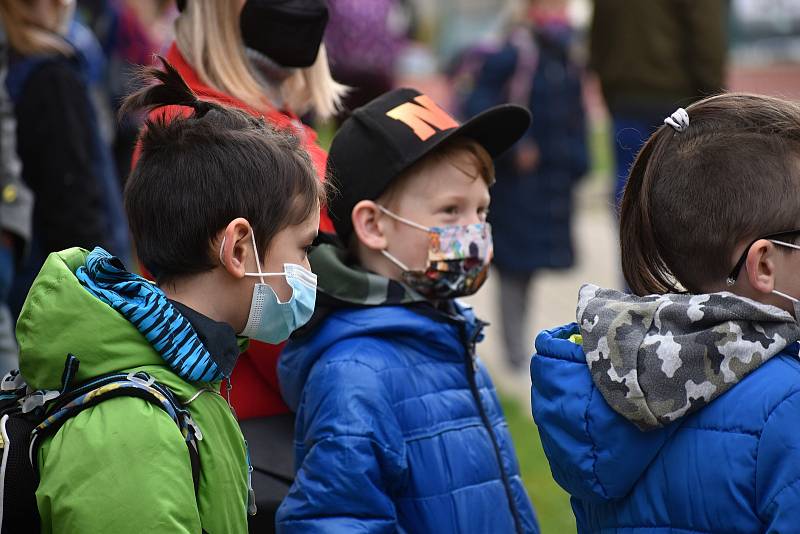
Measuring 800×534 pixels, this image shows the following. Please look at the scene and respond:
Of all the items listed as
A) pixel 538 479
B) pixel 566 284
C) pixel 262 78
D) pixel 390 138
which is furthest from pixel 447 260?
pixel 566 284

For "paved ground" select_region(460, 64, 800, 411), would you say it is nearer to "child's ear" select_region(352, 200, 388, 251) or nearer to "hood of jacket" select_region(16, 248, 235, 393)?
"child's ear" select_region(352, 200, 388, 251)

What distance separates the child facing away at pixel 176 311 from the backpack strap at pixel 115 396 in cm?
2

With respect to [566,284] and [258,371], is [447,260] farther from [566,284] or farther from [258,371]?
[566,284]

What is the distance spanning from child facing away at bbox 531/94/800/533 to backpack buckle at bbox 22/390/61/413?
0.95m

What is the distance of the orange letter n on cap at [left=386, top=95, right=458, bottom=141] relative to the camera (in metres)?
3.18

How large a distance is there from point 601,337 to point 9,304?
9.98 feet

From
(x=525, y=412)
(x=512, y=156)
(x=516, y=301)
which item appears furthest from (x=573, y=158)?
(x=525, y=412)

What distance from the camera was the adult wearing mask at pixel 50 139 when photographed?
4625mm

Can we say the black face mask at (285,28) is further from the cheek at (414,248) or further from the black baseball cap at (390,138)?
the cheek at (414,248)

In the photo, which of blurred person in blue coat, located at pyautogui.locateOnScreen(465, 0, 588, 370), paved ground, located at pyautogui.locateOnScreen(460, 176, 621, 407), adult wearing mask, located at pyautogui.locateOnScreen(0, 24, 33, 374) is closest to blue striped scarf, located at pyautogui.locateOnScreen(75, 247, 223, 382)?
adult wearing mask, located at pyautogui.locateOnScreen(0, 24, 33, 374)

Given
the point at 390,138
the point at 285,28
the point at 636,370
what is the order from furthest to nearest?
the point at 285,28 → the point at 390,138 → the point at 636,370

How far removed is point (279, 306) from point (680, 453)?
87 cm

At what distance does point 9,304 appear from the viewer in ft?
15.3

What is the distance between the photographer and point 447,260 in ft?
10.5
